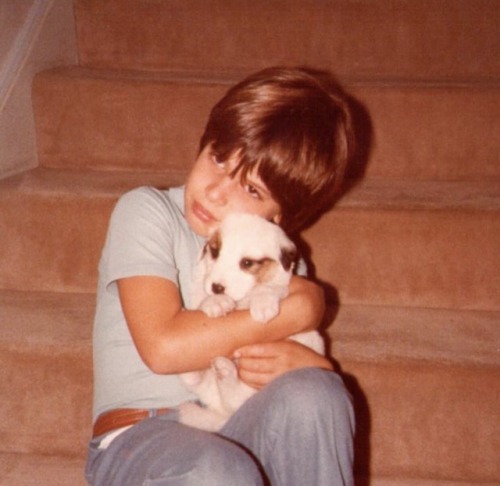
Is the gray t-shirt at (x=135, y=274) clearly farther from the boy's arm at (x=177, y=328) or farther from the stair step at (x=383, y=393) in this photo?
the stair step at (x=383, y=393)

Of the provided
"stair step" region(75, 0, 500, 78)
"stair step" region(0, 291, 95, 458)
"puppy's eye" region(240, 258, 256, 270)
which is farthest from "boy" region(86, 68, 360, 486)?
"stair step" region(75, 0, 500, 78)

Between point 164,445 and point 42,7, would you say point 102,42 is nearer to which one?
point 42,7

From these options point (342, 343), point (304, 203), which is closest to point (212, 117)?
point (304, 203)

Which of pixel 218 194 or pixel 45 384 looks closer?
pixel 218 194

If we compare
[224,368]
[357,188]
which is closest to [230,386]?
[224,368]

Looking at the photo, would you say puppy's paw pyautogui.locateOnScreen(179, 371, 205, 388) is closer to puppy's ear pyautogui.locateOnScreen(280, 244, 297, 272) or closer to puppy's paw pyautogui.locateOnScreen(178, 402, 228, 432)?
puppy's paw pyautogui.locateOnScreen(178, 402, 228, 432)

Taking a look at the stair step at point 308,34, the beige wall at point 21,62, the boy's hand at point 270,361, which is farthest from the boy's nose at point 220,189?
the stair step at point 308,34

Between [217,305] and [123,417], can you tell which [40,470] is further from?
[217,305]
